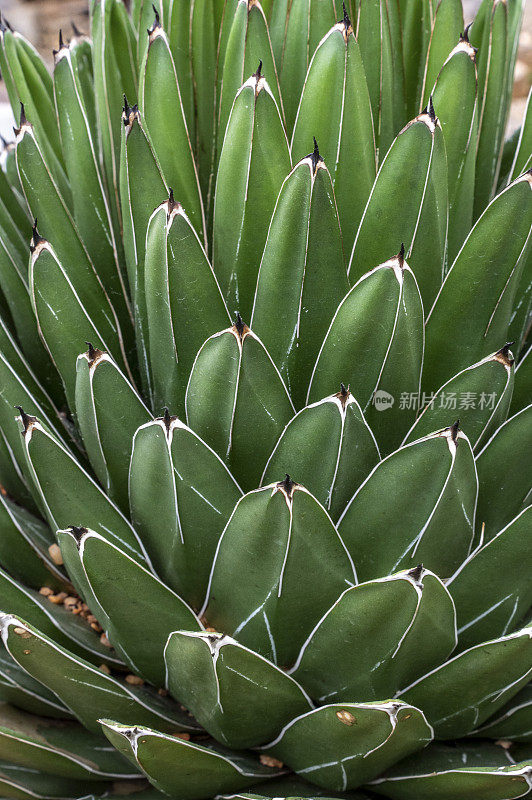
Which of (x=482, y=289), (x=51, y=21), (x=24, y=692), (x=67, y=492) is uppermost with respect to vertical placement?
(x=51, y=21)

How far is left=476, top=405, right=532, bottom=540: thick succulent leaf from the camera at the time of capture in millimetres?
785

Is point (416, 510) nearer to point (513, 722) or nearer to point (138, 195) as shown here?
point (513, 722)

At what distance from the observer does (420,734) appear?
747mm

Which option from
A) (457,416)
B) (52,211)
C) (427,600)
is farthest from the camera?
(52,211)

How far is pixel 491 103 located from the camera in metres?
0.99

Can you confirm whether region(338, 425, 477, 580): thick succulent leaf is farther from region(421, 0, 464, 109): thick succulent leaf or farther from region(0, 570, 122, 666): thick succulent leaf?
region(421, 0, 464, 109): thick succulent leaf

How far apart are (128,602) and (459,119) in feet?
2.02

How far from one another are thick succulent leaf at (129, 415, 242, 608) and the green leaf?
1.36 feet

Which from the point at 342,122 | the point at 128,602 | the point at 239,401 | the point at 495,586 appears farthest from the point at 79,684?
the point at 342,122

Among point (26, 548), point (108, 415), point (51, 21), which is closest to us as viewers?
point (108, 415)

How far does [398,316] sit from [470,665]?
1.09 feet

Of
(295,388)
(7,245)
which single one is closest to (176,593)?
(295,388)

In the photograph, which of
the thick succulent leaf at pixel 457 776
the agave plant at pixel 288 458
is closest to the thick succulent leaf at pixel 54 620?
the agave plant at pixel 288 458

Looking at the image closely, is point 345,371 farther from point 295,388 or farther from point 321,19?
point 321,19
